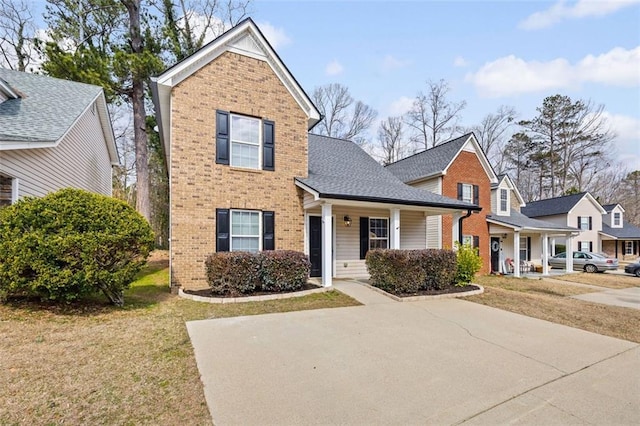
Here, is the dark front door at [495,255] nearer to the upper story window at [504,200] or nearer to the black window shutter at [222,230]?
the upper story window at [504,200]

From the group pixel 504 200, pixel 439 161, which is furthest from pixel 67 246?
pixel 504 200

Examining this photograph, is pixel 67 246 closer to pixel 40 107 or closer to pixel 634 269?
pixel 40 107

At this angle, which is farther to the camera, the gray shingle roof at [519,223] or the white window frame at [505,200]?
the white window frame at [505,200]

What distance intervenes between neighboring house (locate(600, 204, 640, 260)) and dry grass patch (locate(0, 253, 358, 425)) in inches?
1446

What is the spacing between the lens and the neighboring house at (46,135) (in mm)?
7227

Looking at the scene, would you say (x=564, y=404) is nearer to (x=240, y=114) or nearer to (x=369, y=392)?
(x=369, y=392)

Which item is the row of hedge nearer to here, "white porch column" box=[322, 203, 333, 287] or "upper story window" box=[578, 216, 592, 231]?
"white porch column" box=[322, 203, 333, 287]

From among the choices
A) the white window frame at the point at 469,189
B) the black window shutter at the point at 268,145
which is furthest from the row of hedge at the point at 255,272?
the white window frame at the point at 469,189

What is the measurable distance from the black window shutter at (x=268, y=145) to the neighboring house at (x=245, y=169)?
0.10 feet

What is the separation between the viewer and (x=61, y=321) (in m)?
5.59

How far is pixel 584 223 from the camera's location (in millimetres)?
27375

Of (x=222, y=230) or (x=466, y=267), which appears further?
(x=466, y=267)

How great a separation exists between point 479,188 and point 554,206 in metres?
16.6

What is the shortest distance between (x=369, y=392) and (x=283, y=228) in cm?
684
